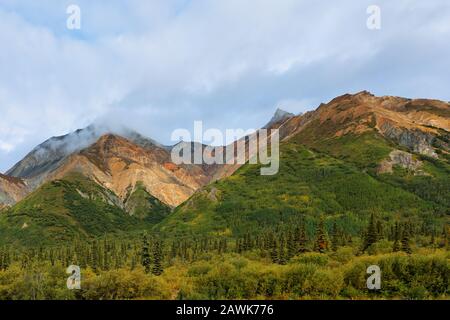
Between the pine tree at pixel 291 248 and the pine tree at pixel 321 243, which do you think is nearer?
the pine tree at pixel 321 243

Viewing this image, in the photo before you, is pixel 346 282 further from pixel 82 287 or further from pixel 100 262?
pixel 100 262

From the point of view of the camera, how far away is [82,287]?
6334cm

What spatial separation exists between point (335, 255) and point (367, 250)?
10761 mm

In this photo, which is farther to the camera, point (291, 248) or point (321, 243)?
point (291, 248)

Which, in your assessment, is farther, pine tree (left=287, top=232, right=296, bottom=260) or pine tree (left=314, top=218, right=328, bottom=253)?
pine tree (left=287, top=232, right=296, bottom=260)

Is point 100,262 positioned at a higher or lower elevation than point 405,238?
lower

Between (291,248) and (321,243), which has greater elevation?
(321,243)
